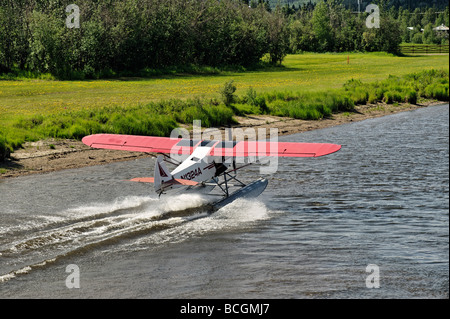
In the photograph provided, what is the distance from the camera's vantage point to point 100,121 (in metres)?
27.5

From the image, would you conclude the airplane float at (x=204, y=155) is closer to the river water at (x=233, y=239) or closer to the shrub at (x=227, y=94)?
the river water at (x=233, y=239)

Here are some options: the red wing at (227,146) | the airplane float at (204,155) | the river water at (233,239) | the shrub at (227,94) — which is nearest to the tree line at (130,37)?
the shrub at (227,94)

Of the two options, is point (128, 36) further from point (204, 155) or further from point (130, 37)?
point (204, 155)

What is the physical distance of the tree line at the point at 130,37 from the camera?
54.3 meters

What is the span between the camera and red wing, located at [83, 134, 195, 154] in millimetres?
17938

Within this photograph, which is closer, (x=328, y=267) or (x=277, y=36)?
(x=328, y=267)

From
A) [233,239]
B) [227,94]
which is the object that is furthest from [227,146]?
[227,94]

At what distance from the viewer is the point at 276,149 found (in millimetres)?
16031

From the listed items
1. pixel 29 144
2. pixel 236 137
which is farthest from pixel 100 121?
pixel 236 137

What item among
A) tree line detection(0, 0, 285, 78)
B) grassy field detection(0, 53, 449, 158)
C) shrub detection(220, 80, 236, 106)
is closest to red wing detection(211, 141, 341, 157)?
grassy field detection(0, 53, 449, 158)

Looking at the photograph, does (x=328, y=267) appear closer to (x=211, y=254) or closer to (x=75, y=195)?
(x=211, y=254)

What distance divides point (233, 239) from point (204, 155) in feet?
9.86

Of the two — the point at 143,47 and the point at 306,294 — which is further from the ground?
the point at 143,47
